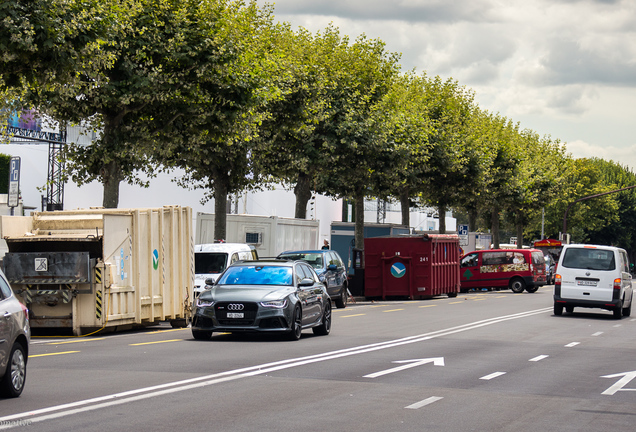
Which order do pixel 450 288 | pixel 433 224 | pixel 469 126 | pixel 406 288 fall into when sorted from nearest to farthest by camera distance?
pixel 406 288 < pixel 450 288 < pixel 469 126 < pixel 433 224

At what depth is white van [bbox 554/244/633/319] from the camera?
25250 millimetres

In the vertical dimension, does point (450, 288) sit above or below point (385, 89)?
below

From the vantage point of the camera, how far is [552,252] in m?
64.4

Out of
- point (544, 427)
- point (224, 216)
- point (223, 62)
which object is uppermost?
point (223, 62)

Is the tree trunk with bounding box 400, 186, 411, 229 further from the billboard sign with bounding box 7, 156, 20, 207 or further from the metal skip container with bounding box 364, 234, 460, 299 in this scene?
the billboard sign with bounding box 7, 156, 20, 207

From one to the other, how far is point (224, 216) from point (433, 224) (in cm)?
5831

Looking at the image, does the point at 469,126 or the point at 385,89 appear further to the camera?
the point at 469,126

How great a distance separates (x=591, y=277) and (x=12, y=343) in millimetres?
19154

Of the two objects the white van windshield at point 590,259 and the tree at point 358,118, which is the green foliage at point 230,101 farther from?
the white van windshield at point 590,259

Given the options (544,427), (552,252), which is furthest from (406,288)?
(552,252)

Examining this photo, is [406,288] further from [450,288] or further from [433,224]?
[433,224]

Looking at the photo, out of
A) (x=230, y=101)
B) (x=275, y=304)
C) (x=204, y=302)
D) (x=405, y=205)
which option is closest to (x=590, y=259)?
(x=230, y=101)

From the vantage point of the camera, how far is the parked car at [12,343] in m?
9.03

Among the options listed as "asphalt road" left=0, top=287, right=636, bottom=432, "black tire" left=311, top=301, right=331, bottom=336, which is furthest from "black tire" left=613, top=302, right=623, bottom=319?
"black tire" left=311, top=301, right=331, bottom=336
